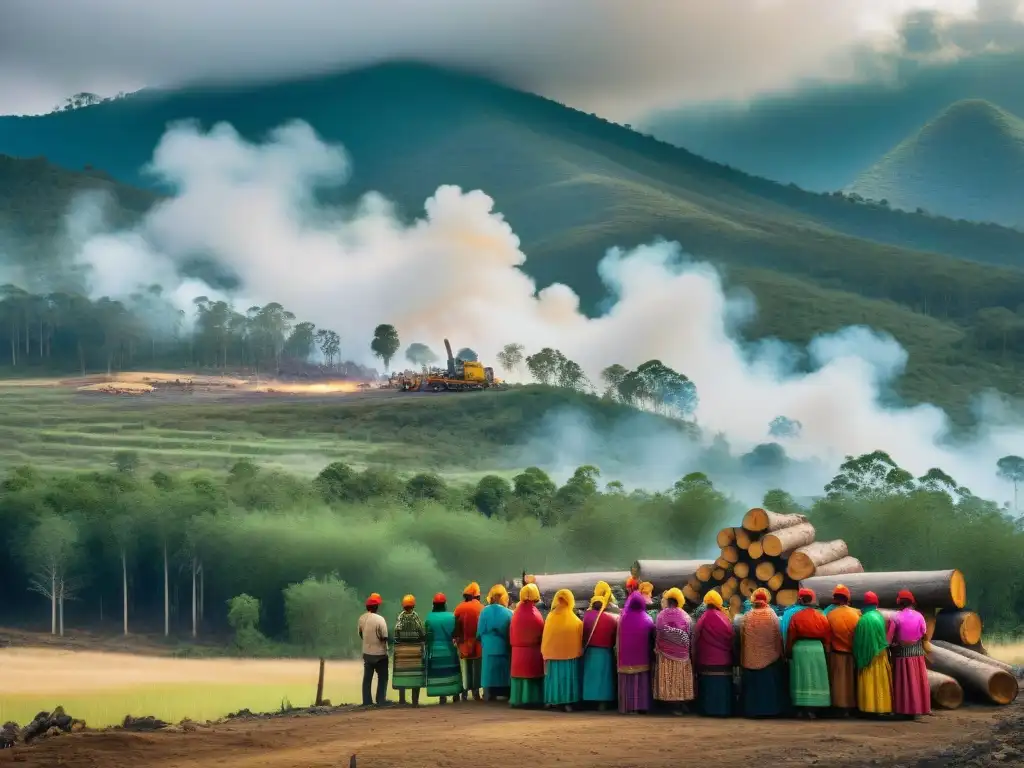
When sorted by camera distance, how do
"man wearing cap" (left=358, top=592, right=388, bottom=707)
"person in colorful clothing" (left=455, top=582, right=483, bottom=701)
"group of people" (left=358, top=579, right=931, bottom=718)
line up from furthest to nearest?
"person in colorful clothing" (left=455, top=582, right=483, bottom=701)
"man wearing cap" (left=358, top=592, right=388, bottom=707)
"group of people" (left=358, top=579, right=931, bottom=718)

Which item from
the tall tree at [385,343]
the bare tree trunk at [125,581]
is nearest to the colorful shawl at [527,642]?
the bare tree trunk at [125,581]

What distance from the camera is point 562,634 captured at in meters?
19.3

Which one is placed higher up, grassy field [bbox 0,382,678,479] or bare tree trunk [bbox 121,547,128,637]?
grassy field [bbox 0,382,678,479]

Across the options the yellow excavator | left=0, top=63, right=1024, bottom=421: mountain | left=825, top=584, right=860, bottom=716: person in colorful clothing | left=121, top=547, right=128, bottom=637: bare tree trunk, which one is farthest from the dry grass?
left=0, top=63, right=1024, bottom=421: mountain

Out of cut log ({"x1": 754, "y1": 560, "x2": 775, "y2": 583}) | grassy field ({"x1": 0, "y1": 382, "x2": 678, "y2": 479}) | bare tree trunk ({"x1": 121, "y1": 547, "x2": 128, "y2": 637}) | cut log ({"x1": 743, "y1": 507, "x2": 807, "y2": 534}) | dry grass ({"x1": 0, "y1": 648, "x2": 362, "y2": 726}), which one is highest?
grassy field ({"x1": 0, "y1": 382, "x2": 678, "y2": 479})

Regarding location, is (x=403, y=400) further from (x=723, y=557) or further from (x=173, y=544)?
(x=723, y=557)

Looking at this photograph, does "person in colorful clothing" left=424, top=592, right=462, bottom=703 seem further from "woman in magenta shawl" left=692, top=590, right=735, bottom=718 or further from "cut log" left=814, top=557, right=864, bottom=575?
"cut log" left=814, top=557, right=864, bottom=575

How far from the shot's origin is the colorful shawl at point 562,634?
63.5 feet

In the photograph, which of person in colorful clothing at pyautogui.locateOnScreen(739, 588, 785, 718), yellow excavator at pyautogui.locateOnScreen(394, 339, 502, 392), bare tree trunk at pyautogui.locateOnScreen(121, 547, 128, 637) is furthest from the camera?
yellow excavator at pyautogui.locateOnScreen(394, 339, 502, 392)

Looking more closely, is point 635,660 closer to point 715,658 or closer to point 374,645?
point 715,658

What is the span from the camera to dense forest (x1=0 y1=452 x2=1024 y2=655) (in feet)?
145

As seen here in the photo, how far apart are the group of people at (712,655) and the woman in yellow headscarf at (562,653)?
1cm

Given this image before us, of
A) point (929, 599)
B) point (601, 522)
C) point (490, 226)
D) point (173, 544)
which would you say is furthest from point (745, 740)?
point (490, 226)

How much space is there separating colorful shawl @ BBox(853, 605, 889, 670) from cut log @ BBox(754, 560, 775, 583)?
5.28 metres
